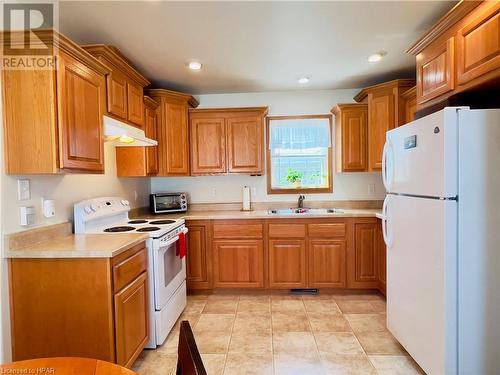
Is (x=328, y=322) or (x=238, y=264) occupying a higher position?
(x=238, y=264)

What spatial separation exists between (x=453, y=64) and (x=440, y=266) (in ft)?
4.26

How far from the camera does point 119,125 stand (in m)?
2.22

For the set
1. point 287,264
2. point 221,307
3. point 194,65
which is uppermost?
point 194,65

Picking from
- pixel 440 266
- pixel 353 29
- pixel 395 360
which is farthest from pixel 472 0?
pixel 395 360

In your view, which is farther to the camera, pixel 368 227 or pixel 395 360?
pixel 368 227

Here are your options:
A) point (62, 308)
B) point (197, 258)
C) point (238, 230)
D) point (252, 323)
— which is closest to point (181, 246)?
point (197, 258)

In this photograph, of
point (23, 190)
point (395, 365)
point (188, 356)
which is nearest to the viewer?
point (188, 356)

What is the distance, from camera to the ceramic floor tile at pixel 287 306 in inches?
110

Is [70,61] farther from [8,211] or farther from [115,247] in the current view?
[115,247]

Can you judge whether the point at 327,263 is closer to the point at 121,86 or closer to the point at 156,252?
the point at 156,252

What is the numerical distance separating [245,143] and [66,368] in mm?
2798

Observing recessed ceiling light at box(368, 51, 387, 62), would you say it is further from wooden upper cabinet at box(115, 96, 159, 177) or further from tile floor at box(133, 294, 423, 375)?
tile floor at box(133, 294, 423, 375)

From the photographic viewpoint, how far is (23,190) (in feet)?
5.62

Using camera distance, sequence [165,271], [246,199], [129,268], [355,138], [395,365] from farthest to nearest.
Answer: [246,199]
[355,138]
[165,271]
[395,365]
[129,268]
